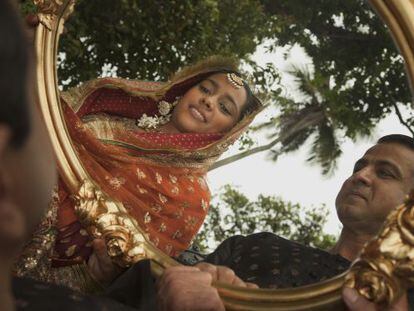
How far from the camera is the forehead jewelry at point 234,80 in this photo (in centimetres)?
105

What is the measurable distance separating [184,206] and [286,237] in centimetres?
15

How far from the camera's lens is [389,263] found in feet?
2.78

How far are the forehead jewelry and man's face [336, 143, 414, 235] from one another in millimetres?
201

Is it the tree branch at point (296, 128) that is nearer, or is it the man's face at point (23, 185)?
the man's face at point (23, 185)

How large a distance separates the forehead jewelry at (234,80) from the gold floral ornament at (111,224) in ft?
0.72

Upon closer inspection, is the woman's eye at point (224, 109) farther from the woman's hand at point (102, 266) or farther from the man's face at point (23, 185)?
the man's face at point (23, 185)

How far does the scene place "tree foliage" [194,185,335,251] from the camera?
3.13 feet

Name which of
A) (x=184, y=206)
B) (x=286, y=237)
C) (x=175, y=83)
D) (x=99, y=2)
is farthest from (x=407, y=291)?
(x=99, y=2)

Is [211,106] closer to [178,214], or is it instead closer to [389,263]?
[178,214]

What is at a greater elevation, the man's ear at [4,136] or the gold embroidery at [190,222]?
the man's ear at [4,136]

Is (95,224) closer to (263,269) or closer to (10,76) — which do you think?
(263,269)

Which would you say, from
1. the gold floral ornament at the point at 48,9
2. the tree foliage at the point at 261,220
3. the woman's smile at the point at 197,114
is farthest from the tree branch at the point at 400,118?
the gold floral ornament at the point at 48,9

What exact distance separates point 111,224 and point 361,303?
0.34 metres

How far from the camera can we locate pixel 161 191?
106cm
